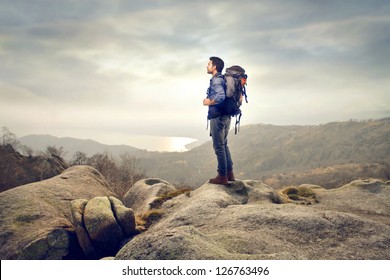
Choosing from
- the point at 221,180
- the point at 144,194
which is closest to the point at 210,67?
the point at 221,180

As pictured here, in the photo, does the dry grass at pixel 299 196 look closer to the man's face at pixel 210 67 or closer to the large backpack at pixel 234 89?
the large backpack at pixel 234 89

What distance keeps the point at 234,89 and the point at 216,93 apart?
0.77 meters

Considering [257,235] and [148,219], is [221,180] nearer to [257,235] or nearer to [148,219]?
[148,219]

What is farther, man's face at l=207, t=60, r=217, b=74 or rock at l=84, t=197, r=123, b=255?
man's face at l=207, t=60, r=217, b=74

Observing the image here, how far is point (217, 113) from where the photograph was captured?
1104 centimetres

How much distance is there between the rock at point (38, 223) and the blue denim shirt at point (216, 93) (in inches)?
258

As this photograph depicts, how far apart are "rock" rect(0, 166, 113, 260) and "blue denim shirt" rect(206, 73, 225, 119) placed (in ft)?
21.5

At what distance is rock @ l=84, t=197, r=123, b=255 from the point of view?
10.2 m

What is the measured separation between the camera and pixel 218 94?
34.7 ft

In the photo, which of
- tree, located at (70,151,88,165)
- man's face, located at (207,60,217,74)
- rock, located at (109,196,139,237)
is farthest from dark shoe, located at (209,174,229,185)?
tree, located at (70,151,88,165)

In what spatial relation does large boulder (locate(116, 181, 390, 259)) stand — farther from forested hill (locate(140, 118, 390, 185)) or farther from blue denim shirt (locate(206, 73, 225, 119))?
forested hill (locate(140, 118, 390, 185))

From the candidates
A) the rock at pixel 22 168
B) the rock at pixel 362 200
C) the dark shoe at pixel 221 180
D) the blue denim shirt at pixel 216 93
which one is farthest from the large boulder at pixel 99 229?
the rock at pixel 22 168
